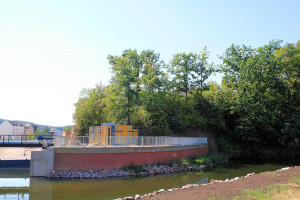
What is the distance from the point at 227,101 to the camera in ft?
128

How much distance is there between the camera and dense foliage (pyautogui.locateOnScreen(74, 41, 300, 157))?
34375mm

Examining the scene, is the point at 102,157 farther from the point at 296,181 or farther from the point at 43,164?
the point at 296,181

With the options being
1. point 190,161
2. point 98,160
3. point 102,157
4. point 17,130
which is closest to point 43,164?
point 98,160

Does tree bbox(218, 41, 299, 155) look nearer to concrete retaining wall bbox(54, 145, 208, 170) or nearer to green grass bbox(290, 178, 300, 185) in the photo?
concrete retaining wall bbox(54, 145, 208, 170)

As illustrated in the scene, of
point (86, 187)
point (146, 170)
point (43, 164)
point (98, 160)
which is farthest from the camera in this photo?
point (146, 170)

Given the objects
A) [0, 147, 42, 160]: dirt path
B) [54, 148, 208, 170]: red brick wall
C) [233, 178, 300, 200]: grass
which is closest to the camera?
[233, 178, 300, 200]: grass

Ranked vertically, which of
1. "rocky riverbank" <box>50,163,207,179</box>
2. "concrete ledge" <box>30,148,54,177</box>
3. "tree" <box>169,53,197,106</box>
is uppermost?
"tree" <box>169,53,197,106</box>

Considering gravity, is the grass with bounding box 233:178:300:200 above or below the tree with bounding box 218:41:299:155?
below

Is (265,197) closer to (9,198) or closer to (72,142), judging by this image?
(9,198)

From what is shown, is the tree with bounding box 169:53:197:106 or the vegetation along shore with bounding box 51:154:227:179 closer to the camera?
the vegetation along shore with bounding box 51:154:227:179

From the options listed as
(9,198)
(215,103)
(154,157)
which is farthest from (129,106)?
(9,198)

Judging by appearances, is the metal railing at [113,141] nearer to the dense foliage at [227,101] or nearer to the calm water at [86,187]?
the calm water at [86,187]

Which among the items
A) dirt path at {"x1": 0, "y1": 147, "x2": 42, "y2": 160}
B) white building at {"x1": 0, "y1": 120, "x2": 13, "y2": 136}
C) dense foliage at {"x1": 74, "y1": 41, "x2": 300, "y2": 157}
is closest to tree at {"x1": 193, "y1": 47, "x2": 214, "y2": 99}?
dense foliage at {"x1": 74, "y1": 41, "x2": 300, "y2": 157}

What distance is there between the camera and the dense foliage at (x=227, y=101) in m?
34.4
